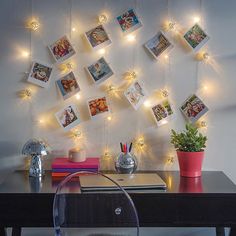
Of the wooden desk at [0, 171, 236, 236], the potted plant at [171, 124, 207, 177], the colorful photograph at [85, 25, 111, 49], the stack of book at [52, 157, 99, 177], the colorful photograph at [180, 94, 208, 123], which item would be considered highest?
the colorful photograph at [85, 25, 111, 49]

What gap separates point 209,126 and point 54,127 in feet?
2.82

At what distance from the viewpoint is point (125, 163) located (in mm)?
2061

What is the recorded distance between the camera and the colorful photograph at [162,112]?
2.20 meters

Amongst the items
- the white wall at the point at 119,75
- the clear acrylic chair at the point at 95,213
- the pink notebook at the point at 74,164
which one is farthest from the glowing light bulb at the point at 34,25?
the clear acrylic chair at the point at 95,213

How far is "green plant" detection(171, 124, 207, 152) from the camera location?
2.01 metres

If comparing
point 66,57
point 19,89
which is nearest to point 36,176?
point 19,89

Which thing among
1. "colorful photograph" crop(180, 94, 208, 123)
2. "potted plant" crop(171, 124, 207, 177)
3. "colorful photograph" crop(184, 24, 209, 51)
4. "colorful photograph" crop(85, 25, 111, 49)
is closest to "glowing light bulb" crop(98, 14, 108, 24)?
"colorful photograph" crop(85, 25, 111, 49)

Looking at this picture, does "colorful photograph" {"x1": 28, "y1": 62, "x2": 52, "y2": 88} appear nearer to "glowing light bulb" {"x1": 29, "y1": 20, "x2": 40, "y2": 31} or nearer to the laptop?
"glowing light bulb" {"x1": 29, "y1": 20, "x2": 40, "y2": 31}

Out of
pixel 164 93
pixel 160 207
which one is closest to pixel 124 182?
pixel 160 207

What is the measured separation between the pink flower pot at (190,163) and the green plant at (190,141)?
0.03 metres

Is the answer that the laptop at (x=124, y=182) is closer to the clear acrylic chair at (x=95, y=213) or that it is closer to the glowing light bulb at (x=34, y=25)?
the clear acrylic chair at (x=95, y=213)

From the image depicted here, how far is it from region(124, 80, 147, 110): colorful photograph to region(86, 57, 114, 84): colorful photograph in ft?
0.46

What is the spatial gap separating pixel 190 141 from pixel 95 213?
66 centimetres

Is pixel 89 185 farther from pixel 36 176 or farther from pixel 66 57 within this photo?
pixel 66 57
